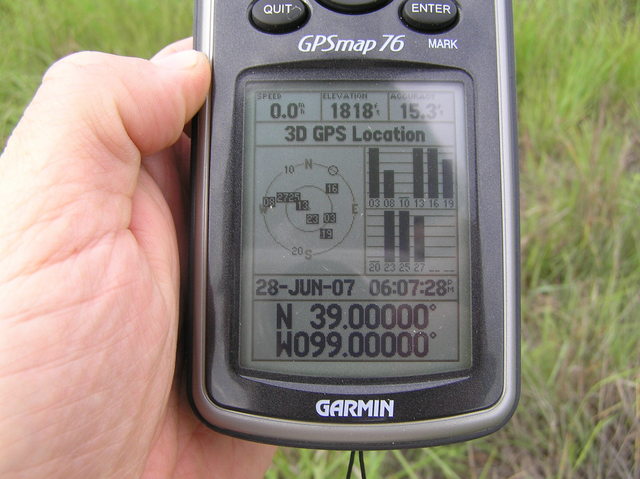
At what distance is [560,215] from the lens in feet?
7.55

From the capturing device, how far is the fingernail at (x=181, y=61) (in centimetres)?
152

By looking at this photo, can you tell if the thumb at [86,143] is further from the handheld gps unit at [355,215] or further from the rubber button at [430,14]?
the rubber button at [430,14]

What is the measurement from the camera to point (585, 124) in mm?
2504

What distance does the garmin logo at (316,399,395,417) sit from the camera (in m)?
1.56

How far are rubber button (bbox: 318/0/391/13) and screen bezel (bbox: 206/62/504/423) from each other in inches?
5.6

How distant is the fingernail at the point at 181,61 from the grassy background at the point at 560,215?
1.14m

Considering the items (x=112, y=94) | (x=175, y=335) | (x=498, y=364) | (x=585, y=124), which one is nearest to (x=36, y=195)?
(x=112, y=94)

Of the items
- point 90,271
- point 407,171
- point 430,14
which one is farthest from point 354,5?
point 90,271

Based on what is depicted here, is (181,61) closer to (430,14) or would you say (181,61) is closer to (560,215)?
(430,14)

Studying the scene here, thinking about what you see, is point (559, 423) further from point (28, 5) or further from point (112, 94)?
point (28, 5)

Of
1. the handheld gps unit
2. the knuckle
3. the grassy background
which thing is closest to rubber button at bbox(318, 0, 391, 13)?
the handheld gps unit

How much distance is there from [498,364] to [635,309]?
2.68ft

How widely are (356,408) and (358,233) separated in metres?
0.40

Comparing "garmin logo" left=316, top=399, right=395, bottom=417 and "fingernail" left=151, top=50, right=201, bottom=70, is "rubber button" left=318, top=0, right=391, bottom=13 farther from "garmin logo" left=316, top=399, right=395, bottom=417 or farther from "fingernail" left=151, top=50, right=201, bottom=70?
"garmin logo" left=316, top=399, right=395, bottom=417
